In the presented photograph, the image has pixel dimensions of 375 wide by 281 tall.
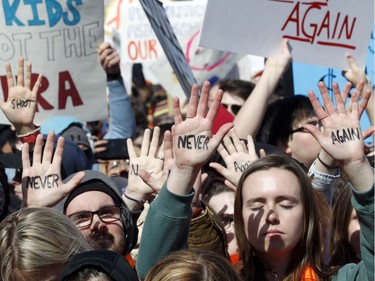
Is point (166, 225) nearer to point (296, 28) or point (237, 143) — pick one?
point (237, 143)

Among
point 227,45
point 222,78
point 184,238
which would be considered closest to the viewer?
point 184,238

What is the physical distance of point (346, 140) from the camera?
2990 millimetres

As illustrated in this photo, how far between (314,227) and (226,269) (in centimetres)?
55

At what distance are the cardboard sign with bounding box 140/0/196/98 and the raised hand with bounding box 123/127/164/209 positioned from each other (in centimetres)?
75

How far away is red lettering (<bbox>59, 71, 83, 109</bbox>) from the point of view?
18.6 feet

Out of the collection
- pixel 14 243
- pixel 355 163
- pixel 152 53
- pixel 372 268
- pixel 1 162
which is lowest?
pixel 152 53

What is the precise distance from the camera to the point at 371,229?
9.25ft

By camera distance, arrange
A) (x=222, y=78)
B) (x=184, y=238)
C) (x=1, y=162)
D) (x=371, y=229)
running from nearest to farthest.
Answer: (x=371, y=229), (x=184, y=238), (x=1, y=162), (x=222, y=78)

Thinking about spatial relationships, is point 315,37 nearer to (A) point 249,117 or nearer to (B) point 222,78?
(A) point 249,117

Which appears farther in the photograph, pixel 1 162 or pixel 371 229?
pixel 1 162

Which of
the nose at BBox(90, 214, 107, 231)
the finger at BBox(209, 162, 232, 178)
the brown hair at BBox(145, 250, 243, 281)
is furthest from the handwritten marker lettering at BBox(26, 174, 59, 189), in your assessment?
the brown hair at BBox(145, 250, 243, 281)

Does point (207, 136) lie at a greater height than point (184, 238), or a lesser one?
greater

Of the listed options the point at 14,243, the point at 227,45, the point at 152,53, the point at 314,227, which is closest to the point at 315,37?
the point at 227,45

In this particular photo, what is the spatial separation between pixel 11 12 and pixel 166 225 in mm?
2739
